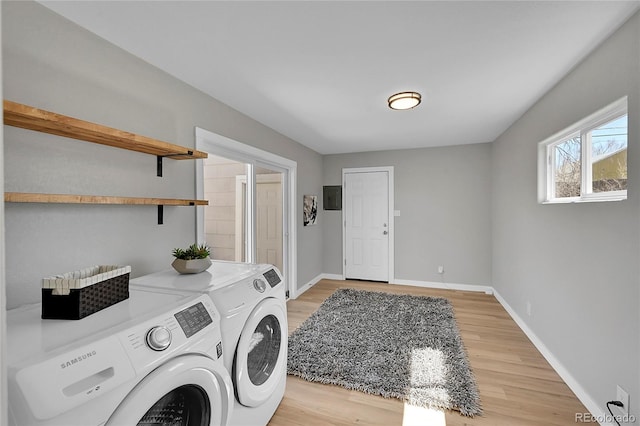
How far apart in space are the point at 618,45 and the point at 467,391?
2.31m

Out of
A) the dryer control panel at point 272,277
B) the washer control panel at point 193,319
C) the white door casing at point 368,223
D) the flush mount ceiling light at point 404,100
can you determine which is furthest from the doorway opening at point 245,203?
the flush mount ceiling light at point 404,100

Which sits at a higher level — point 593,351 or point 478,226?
point 478,226

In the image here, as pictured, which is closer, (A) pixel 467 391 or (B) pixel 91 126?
(B) pixel 91 126

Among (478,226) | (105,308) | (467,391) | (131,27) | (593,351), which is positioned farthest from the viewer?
(478,226)

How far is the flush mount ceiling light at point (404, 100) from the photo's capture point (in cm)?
247

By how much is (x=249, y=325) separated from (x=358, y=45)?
171 cm

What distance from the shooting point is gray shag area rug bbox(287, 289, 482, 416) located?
209 cm

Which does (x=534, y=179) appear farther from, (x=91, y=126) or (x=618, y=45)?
(x=91, y=126)

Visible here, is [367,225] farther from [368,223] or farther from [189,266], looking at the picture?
[189,266]

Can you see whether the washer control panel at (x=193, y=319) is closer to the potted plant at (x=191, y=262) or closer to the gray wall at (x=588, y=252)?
the potted plant at (x=191, y=262)

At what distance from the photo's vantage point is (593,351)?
1.84m

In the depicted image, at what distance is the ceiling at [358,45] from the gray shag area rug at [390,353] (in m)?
2.26

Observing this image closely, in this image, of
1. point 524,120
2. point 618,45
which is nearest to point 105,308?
point 618,45

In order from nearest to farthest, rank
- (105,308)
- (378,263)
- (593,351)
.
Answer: (105,308)
(593,351)
(378,263)
